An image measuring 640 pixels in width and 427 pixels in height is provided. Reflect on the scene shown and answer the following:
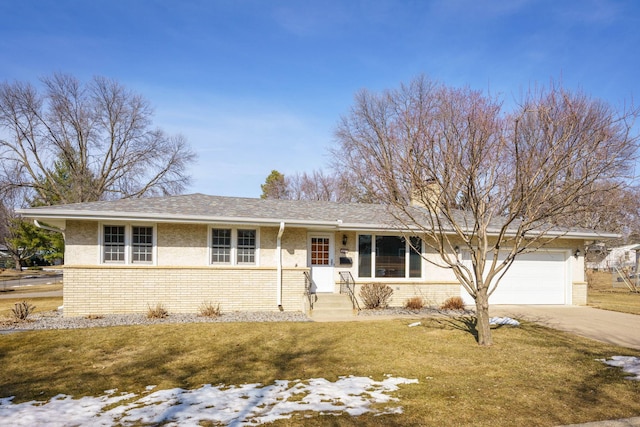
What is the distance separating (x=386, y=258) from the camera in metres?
14.3

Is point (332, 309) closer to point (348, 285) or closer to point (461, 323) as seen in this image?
point (348, 285)

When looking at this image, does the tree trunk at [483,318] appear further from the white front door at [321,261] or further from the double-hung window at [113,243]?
the double-hung window at [113,243]

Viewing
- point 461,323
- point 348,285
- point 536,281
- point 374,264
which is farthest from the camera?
point 536,281

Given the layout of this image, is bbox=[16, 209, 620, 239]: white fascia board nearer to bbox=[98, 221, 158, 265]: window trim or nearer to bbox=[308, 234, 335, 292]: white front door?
bbox=[98, 221, 158, 265]: window trim

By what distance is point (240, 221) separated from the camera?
12398mm

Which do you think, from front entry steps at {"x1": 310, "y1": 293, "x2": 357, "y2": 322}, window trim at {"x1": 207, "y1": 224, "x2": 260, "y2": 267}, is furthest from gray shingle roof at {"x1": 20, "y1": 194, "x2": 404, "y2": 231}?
front entry steps at {"x1": 310, "y1": 293, "x2": 357, "y2": 322}

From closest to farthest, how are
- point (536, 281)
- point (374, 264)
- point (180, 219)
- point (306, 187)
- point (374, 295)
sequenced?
point (180, 219) → point (374, 295) → point (374, 264) → point (536, 281) → point (306, 187)

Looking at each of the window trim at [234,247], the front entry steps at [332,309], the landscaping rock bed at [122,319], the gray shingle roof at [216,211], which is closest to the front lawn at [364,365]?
the landscaping rock bed at [122,319]

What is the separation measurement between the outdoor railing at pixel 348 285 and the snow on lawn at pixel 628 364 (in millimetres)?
7115

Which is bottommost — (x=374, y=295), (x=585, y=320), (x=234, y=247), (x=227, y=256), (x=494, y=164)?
(x=585, y=320)

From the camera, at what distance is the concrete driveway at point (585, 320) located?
9703 millimetres

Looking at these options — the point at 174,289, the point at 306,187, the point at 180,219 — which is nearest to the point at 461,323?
the point at 174,289

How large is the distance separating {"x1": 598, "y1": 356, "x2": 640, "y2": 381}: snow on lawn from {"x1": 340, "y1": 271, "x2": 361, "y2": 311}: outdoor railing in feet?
23.3

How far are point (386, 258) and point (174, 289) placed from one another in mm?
6981
